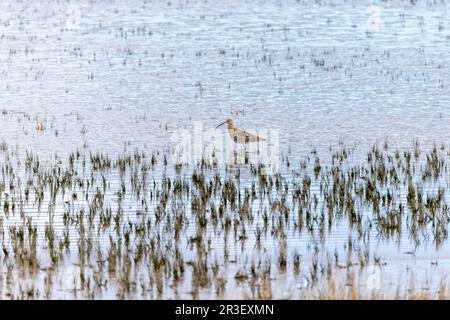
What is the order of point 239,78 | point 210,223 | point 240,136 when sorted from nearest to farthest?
point 210,223
point 240,136
point 239,78

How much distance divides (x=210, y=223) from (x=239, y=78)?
1308cm

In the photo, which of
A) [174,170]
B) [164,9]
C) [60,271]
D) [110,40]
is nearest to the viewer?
[60,271]

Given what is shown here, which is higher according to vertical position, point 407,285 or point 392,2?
point 392,2

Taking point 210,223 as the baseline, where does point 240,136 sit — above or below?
above

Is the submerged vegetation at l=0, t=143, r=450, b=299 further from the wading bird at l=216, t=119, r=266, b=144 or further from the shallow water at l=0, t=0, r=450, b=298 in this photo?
the wading bird at l=216, t=119, r=266, b=144

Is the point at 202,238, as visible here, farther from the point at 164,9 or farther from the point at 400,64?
the point at 164,9

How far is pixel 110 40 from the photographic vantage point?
30.8 m

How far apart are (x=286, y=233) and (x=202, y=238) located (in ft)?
3.07

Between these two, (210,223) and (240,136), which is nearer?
(210,223)

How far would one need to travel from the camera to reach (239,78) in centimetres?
2502

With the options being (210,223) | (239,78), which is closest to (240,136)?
(210,223)

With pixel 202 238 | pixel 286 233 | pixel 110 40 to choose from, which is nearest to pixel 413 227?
pixel 286 233

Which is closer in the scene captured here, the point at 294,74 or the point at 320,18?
the point at 294,74

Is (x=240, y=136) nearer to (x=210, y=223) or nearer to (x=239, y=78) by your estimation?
(x=210, y=223)
